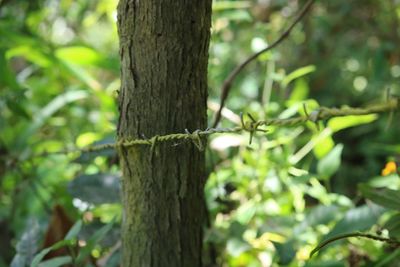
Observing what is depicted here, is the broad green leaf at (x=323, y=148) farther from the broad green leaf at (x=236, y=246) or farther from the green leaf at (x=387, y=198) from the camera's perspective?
the green leaf at (x=387, y=198)

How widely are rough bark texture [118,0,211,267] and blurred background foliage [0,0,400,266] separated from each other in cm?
15

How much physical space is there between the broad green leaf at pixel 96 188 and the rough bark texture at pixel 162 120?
244 millimetres

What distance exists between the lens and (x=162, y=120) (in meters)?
0.78

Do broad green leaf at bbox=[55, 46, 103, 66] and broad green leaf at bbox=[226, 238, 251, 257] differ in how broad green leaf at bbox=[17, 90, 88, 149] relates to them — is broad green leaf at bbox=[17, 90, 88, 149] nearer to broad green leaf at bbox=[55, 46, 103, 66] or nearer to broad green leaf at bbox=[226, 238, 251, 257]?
broad green leaf at bbox=[55, 46, 103, 66]

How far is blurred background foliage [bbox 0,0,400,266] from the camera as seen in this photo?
3.51ft

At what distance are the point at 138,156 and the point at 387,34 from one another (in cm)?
169

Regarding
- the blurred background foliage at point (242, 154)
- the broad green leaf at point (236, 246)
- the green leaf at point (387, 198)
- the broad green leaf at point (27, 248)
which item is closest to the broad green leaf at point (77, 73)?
the blurred background foliage at point (242, 154)

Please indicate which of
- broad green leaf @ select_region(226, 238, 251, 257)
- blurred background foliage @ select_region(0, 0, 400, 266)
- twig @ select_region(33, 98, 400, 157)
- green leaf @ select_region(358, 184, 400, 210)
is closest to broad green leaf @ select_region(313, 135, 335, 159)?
blurred background foliage @ select_region(0, 0, 400, 266)

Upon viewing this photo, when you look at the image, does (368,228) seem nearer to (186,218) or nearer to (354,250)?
(354,250)

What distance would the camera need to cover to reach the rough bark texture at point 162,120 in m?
0.75

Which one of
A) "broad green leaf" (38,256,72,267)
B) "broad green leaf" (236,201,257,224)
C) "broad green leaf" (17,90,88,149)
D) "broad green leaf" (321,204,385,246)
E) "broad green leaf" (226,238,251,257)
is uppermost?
"broad green leaf" (17,90,88,149)

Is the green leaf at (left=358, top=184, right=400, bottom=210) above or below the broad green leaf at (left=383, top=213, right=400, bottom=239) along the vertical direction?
above

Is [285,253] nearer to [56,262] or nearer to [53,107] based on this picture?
[56,262]

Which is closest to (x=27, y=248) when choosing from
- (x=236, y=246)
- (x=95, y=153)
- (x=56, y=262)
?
(x=56, y=262)
